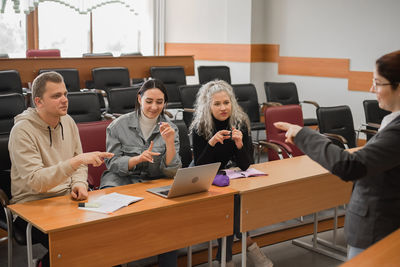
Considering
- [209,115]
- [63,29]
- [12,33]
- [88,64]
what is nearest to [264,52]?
[88,64]

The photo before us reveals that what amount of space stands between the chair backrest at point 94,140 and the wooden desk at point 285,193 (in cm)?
97

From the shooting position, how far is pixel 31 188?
2727mm

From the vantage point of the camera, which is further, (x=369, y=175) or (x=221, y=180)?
(x=221, y=180)

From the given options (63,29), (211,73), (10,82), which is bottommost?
(10,82)

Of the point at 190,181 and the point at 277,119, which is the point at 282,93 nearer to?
the point at 277,119

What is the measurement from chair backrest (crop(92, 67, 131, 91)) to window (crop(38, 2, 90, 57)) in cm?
351

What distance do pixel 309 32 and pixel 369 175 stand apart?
603cm

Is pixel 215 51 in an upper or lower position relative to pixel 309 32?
lower

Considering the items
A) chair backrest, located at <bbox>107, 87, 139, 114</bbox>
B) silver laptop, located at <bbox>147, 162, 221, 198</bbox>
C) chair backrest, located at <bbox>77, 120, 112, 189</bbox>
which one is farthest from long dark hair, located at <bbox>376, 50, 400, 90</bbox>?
chair backrest, located at <bbox>107, 87, 139, 114</bbox>

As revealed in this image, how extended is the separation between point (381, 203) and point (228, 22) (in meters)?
6.75

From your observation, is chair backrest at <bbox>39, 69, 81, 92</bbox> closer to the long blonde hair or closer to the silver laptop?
the long blonde hair

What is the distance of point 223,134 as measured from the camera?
3.28 m

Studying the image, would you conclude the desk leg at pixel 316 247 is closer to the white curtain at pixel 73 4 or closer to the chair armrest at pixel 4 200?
the chair armrest at pixel 4 200

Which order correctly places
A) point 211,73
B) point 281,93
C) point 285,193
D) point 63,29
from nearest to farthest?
point 285,193, point 281,93, point 211,73, point 63,29
